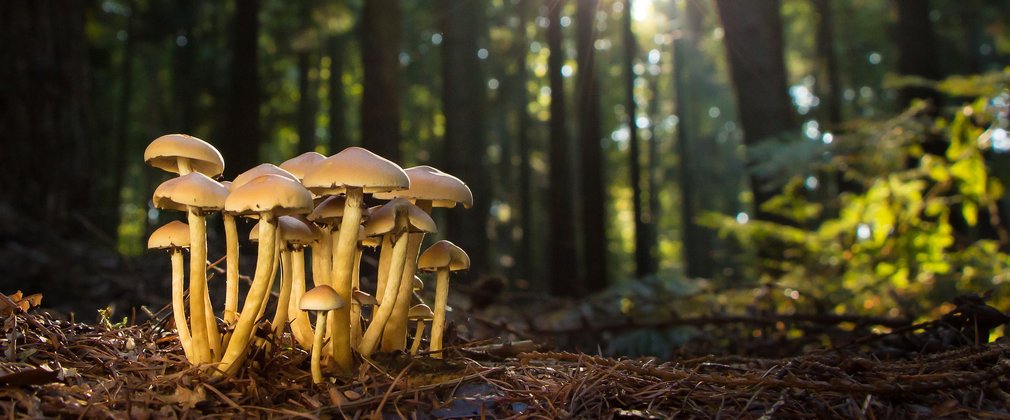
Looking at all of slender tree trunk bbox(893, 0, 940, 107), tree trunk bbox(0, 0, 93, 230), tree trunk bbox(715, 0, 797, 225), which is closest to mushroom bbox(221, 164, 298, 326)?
tree trunk bbox(0, 0, 93, 230)

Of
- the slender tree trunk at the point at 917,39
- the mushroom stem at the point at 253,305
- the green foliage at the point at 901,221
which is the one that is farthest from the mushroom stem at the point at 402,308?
the slender tree trunk at the point at 917,39

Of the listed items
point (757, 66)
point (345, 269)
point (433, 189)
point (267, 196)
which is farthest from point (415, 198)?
point (757, 66)

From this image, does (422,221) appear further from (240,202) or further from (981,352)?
(981,352)

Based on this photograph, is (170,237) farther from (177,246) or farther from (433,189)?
(433,189)

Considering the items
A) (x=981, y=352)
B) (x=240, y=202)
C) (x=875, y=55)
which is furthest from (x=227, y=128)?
(x=875, y=55)

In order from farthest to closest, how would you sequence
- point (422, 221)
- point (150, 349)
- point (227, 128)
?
point (227, 128) → point (150, 349) → point (422, 221)

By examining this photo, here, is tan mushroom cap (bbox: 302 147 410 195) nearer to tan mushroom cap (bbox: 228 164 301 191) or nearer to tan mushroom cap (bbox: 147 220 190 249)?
tan mushroom cap (bbox: 228 164 301 191)
